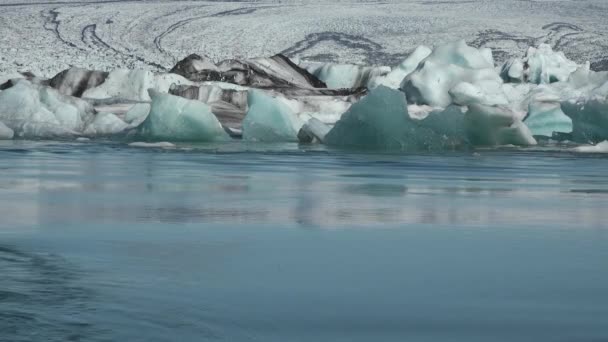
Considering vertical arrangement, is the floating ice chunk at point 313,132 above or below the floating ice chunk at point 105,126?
above

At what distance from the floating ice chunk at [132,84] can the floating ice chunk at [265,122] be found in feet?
14.9

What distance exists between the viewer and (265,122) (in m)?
13.0

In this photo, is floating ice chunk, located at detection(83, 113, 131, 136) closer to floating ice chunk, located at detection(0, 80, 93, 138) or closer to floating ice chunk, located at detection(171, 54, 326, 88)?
floating ice chunk, located at detection(0, 80, 93, 138)

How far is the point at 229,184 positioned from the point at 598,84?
11922 millimetres

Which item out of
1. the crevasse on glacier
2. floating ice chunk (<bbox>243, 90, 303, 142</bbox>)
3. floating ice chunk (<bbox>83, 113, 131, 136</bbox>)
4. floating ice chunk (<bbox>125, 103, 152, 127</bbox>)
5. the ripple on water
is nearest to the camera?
the ripple on water

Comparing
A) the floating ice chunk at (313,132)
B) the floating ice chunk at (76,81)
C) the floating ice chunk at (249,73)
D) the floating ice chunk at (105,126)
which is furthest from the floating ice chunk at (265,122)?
the floating ice chunk at (249,73)

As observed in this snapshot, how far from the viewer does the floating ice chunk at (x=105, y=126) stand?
13.4 m

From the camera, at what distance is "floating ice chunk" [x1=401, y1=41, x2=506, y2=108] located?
16562 mm

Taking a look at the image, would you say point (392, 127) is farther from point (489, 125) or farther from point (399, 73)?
point (399, 73)

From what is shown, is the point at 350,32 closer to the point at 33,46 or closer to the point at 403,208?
the point at 33,46

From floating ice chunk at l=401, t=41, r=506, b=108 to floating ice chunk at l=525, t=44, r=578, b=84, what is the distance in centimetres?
408

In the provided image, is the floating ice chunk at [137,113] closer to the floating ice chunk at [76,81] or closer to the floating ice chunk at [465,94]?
the floating ice chunk at [76,81]

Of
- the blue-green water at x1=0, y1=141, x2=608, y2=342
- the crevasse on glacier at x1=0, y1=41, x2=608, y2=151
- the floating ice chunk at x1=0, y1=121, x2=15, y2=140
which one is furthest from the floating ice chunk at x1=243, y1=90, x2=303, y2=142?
the blue-green water at x1=0, y1=141, x2=608, y2=342

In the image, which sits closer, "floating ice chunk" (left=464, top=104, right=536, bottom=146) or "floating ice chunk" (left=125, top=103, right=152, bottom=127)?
"floating ice chunk" (left=464, top=104, right=536, bottom=146)
